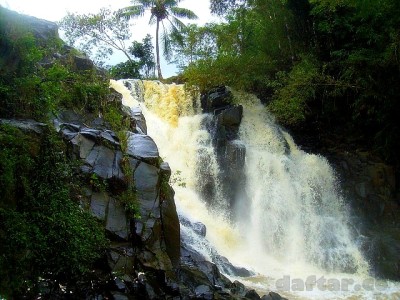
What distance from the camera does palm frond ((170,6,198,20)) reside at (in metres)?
25.4

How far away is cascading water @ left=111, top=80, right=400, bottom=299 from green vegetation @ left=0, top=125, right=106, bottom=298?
11.0 feet

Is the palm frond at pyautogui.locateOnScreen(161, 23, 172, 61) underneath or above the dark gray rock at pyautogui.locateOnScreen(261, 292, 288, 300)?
above

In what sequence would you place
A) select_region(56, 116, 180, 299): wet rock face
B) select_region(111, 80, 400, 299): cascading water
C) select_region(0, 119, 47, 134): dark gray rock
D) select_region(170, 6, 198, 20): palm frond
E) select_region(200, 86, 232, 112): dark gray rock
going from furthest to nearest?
1. select_region(170, 6, 198, 20): palm frond
2. select_region(200, 86, 232, 112): dark gray rock
3. select_region(111, 80, 400, 299): cascading water
4. select_region(56, 116, 180, 299): wet rock face
5. select_region(0, 119, 47, 134): dark gray rock

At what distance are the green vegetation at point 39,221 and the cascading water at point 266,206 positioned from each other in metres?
3.37

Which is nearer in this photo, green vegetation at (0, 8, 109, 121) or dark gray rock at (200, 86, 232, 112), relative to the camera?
green vegetation at (0, 8, 109, 121)

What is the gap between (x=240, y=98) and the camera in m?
16.8

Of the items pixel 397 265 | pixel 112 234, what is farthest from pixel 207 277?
pixel 397 265

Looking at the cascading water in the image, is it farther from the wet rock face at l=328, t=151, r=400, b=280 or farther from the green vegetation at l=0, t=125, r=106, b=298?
the green vegetation at l=0, t=125, r=106, b=298

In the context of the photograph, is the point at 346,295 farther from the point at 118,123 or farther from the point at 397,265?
the point at 118,123

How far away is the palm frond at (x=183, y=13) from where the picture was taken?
25.4 m

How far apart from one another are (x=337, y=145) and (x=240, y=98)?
442 cm

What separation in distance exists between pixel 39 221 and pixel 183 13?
2168cm

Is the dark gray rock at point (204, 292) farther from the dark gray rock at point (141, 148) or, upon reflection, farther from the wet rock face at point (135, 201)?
the dark gray rock at point (141, 148)

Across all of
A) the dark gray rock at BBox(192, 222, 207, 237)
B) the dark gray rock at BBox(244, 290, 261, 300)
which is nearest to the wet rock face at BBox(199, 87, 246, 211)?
the dark gray rock at BBox(192, 222, 207, 237)
